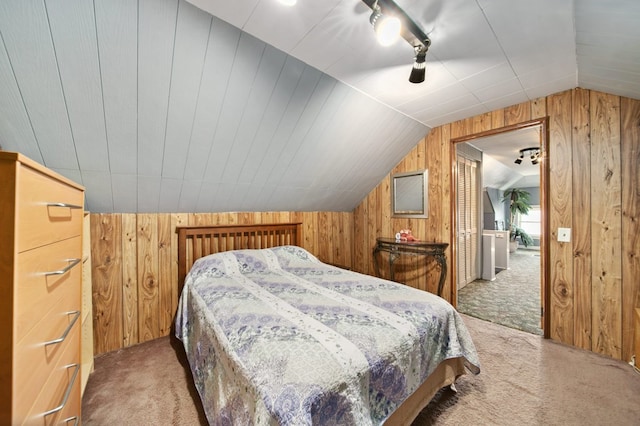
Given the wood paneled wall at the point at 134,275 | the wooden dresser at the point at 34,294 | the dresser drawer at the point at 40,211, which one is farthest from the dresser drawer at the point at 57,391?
the wood paneled wall at the point at 134,275

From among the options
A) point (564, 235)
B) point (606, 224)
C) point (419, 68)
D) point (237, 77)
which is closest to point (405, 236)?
point (564, 235)

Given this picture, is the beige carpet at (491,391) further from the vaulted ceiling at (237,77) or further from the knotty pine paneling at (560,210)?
the vaulted ceiling at (237,77)

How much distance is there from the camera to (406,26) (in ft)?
4.42

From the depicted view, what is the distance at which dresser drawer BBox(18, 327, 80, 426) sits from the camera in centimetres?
72

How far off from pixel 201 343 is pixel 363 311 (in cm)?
106

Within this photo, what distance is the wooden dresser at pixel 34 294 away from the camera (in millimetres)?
604

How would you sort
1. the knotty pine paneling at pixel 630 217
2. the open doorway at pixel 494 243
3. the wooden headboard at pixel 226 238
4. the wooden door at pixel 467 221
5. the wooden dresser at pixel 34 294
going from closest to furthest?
1. the wooden dresser at pixel 34 294
2. the knotty pine paneling at pixel 630 217
3. the wooden headboard at pixel 226 238
4. the open doorway at pixel 494 243
5. the wooden door at pixel 467 221

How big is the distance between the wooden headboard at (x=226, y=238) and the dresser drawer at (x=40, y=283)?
1345mm

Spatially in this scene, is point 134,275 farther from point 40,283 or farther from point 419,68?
point 419,68

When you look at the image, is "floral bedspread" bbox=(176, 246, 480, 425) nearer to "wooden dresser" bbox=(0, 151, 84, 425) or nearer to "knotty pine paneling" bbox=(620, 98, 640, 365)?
"wooden dresser" bbox=(0, 151, 84, 425)

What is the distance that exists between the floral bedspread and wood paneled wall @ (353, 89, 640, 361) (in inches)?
57.3

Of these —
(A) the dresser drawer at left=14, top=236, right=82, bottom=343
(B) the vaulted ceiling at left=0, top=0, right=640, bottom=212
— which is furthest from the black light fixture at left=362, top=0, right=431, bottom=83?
(A) the dresser drawer at left=14, top=236, right=82, bottom=343

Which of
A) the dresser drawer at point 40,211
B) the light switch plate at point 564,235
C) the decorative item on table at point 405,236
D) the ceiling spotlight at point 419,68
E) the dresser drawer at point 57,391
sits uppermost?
the ceiling spotlight at point 419,68

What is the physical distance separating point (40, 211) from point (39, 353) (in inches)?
17.8
